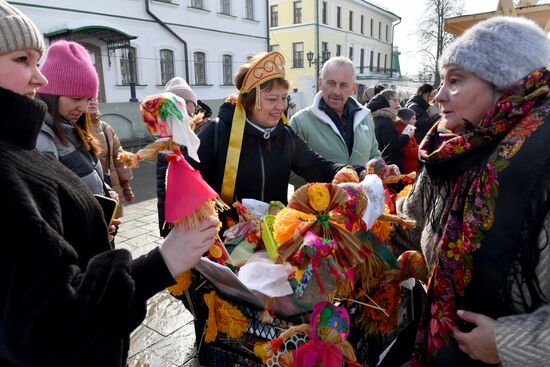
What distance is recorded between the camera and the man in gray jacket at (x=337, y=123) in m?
3.06

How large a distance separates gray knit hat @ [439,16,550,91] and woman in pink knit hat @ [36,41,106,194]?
205 centimetres

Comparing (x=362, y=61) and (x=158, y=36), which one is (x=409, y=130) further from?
(x=362, y=61)

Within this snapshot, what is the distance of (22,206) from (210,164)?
132 cm

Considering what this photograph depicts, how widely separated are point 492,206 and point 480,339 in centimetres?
43

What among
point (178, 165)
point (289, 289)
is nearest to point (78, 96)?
point (178, 165)

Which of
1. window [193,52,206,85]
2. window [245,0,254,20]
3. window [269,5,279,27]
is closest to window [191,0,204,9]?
window [193,52,206,85]

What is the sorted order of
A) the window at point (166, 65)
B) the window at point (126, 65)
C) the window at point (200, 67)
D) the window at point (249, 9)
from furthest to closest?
the window at point (249, 9) < the window at point (200, 67) < the window at point (166, 65) < the window at point (126, 65)

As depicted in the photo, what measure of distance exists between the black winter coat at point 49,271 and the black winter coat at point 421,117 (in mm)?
4495

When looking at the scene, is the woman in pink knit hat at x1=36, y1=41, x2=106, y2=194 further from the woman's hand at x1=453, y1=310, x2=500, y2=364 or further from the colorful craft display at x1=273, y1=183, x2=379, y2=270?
the woman's hand at x1=453, y1=310, x2=500, y2=364

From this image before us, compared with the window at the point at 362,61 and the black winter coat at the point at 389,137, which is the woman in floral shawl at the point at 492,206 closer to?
the black winter coat at the point at 389,137

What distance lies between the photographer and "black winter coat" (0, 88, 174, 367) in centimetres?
82

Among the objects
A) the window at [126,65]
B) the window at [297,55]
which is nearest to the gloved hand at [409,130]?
the window at [126,65]

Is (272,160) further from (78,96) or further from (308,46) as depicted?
(308,46)

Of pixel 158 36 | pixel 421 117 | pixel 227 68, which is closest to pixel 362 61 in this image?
pixel 227 68
